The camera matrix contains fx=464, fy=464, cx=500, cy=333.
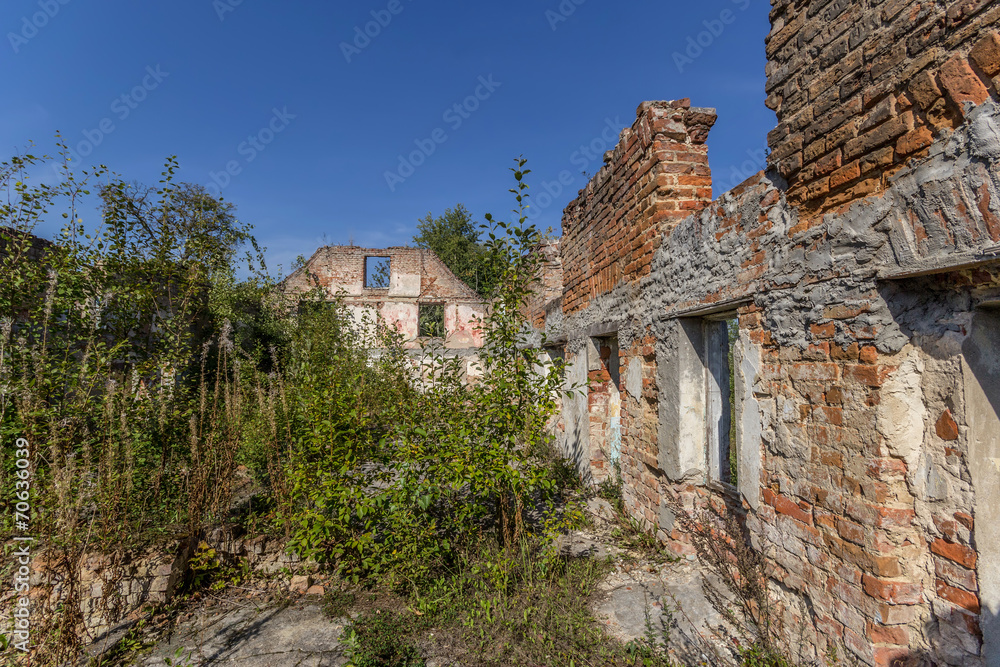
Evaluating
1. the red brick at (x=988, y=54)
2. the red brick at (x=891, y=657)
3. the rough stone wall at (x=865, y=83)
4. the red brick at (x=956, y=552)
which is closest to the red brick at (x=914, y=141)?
the rough stone wall at (x=865, y=83)

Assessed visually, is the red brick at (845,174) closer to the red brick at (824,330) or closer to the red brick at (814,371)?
the red brick at (824,330)

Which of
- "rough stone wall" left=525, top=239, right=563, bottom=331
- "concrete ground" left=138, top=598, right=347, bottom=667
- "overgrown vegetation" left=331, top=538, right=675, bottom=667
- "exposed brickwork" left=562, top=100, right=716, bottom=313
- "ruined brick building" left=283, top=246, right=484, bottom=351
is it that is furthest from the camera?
"ruined brick building" left=283, top=246, right=484, bottom=351

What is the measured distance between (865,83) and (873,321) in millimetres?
1084

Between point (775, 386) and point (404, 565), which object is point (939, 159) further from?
point (404, 565)

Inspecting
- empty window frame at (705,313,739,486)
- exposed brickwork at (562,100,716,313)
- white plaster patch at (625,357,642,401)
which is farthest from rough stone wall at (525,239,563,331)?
empty window frame at (705,313,739,486)

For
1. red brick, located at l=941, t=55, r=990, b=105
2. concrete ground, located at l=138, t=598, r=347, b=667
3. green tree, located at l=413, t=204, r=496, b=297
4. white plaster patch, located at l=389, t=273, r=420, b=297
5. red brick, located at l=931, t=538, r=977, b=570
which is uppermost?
green tree, located at l=413, t=204, r=496, b=297

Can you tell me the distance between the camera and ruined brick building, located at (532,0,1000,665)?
5.89 feet

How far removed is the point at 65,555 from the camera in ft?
8.55

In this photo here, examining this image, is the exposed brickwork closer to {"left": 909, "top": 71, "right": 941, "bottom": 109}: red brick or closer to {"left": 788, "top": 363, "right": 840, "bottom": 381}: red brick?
{"left": 788, "top": 363, "right": 840, "bottom": 381}: red brick

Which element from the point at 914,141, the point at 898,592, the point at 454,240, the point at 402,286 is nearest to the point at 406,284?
the point at 402,286

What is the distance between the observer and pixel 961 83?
173 cm

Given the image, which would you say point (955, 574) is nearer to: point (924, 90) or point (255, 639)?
point (924, 90)

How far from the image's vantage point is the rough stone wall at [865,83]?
5.69ft

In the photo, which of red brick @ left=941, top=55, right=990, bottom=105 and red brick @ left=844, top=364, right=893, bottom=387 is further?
red brick @ left=844, top=364, right=893, bottom=387
